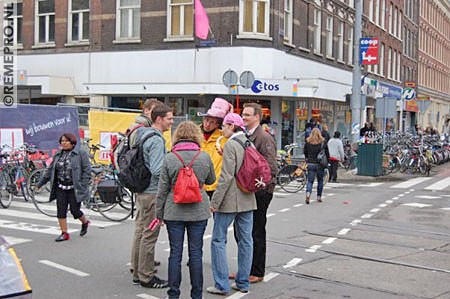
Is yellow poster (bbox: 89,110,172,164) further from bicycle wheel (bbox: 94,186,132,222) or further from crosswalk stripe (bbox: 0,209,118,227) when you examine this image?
bicycle wheel (bbox: 94,186,132,222)

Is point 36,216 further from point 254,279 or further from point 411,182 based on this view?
point 411,182

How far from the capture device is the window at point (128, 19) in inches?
1065

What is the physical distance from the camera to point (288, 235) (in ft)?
33.0

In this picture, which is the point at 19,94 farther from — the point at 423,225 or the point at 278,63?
the point at 423,225

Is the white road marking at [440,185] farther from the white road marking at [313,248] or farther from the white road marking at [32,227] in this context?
the white road marking at [32,227]

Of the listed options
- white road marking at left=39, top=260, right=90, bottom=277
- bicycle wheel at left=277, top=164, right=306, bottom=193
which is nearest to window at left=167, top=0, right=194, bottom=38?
bicycle wheel at left=277, top=164, right=306, bottom=193

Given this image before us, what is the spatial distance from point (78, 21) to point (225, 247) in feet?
79.1

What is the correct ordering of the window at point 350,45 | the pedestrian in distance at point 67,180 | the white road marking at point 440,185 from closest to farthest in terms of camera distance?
1. the pedestrian in distance at point 67,180
2. the white road marking at point 440,185
3. the window at point 350,45

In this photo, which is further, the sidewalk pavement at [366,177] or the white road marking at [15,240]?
the sidewalk pavement at [366,177]

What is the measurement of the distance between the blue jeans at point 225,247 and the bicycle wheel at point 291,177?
34.7 ft

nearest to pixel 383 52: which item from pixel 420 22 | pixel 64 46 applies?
pixel 420 22

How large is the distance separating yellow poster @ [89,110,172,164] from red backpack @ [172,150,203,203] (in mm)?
11060

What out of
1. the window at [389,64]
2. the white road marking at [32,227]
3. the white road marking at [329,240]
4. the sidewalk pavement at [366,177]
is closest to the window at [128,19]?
the sidewalk pavement at [366,177]

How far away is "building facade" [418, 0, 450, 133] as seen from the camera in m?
57.7
